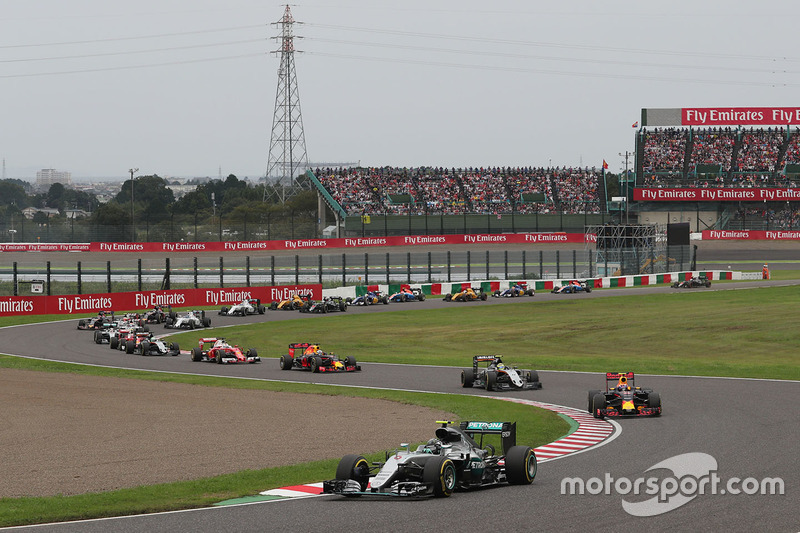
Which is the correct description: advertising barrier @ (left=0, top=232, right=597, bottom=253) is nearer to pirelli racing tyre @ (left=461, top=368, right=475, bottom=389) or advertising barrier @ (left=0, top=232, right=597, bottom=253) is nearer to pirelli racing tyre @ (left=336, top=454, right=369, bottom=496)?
pirelli racing tyre @ (left=461, top=368, right=475, bottom=389)

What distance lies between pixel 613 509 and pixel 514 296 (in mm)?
48592

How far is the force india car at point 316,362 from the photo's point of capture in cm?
3102

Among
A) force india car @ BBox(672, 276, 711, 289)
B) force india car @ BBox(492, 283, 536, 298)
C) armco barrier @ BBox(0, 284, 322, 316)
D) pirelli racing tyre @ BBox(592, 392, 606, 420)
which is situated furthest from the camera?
force india car @ BBox(672, 276, 711, 289)

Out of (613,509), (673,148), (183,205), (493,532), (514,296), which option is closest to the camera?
(493,532)

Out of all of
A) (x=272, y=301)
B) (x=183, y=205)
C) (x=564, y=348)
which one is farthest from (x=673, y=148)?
(x=183, y=205)

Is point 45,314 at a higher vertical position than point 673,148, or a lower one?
lower

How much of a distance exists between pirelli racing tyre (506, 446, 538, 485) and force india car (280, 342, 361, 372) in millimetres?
17497

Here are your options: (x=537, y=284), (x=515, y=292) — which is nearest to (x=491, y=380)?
(x=515, y=292)

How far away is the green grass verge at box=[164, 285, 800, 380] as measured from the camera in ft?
109

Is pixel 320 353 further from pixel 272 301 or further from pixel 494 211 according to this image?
pixel 494 211

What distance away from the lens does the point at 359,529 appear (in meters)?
11.1
